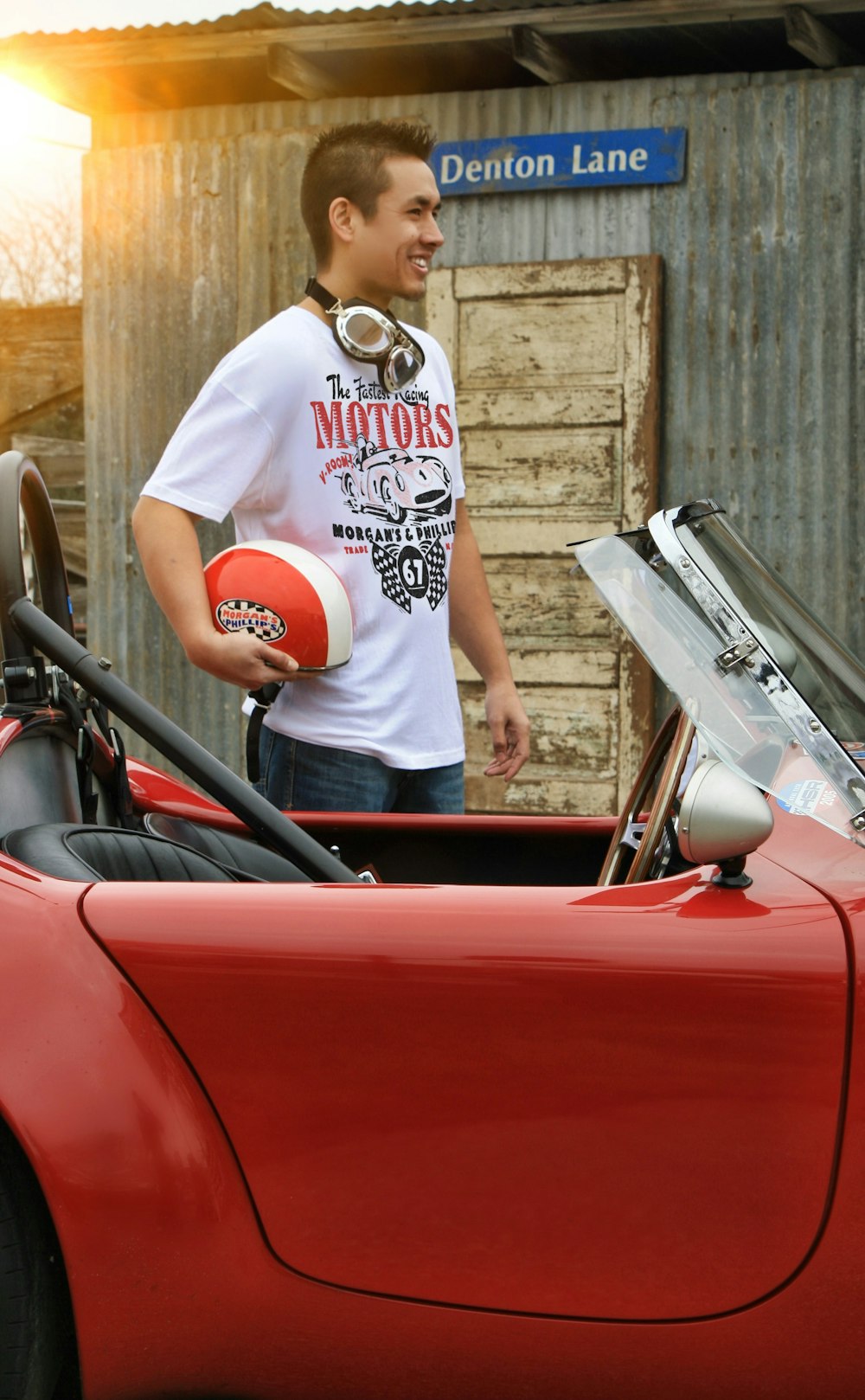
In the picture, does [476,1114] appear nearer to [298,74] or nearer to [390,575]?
[390,575]

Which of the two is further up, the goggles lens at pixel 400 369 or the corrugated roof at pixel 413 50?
the corrugated roof at pixel 413 50

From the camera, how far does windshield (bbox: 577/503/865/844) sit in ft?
5.74

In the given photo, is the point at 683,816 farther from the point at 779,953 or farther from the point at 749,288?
the point at 749,288

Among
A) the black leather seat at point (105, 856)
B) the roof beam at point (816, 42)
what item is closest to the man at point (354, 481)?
the black leather seat at point (105, 856)

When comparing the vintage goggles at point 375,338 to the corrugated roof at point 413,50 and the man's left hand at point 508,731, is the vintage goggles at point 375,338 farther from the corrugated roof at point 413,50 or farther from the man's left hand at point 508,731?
the corrugated roof at point 413,50

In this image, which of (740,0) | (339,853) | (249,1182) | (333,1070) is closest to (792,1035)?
(333,1070)

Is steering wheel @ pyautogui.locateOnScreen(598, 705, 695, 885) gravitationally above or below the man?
below

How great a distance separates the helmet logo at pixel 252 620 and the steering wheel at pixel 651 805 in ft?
2.37

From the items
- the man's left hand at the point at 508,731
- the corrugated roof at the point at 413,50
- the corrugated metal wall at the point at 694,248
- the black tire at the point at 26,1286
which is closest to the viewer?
the black tire at the point at 26,1286

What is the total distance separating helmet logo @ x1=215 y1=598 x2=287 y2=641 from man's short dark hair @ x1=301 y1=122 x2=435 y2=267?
899 millimetres

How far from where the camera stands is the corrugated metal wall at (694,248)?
679 centimetres

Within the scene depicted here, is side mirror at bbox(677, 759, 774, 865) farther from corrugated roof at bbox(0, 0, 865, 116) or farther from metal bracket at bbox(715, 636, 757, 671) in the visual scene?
corrugated roof at bbox(0, 0, 865, 116)

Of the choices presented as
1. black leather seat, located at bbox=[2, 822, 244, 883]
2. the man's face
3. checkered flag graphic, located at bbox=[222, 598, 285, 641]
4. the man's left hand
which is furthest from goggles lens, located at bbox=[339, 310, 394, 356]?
black leather seat, located at bbox=[2, 822, 244, 883]

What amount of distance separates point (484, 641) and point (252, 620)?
0.88 m
